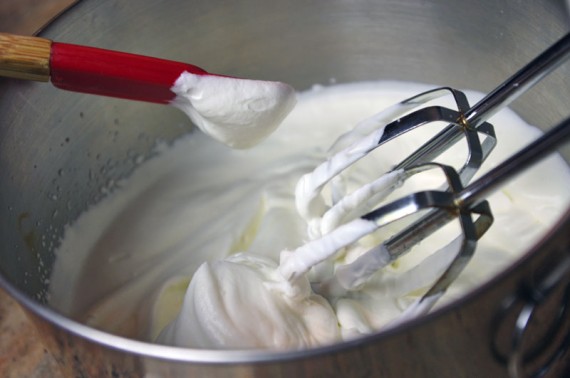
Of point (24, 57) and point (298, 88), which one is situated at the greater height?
point (24, 57)

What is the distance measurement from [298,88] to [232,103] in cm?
32

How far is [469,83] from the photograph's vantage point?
3.16ft

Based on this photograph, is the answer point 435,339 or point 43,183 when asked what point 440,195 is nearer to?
point 435,339

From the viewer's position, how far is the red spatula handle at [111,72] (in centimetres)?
65

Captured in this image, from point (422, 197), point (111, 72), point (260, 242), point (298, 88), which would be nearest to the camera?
point (422, 197)

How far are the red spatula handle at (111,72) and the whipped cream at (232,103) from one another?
0.02m

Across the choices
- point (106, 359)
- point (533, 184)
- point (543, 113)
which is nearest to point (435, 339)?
point (106, 359)

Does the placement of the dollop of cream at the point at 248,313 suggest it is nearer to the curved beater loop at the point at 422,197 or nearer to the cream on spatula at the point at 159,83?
the curved beater loop at the point at 422,197

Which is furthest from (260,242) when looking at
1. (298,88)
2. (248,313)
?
(298,88)

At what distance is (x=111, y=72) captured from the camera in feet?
2.21

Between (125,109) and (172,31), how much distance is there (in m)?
0.12

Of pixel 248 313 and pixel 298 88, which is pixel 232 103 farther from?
pixel 298 88

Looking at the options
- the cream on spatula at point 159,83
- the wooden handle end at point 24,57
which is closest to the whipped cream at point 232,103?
the cream on spatula at point 159,83

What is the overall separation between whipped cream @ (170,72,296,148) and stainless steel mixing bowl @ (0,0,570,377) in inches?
7.8
